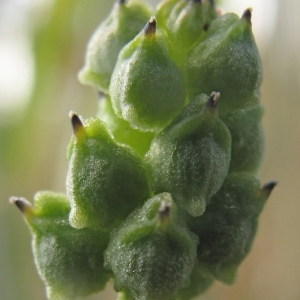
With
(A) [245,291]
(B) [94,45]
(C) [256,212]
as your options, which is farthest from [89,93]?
(C) [256,212]

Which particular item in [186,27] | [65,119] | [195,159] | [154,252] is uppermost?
[65,119]

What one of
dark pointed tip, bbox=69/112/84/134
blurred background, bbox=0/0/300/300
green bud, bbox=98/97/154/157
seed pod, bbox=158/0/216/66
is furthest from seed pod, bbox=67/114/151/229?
blurred background, bbox=0/0/300/300

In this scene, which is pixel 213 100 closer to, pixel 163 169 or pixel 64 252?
pixel 163 169

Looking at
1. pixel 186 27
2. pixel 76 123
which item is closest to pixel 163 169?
pixel 76 123

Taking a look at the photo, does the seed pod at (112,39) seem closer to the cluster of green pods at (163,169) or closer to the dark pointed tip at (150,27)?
the cluster of green pods at (163,169)

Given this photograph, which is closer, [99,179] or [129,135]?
[99,179]

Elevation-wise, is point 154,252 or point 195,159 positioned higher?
point 195,159

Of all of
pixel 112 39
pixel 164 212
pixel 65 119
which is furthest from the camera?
pixel 65 119
